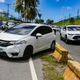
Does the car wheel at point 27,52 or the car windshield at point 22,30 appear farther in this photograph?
the car windshield at point 22,30

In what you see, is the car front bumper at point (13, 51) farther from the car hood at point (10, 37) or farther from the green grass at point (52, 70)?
the green grass at point (52, 70)

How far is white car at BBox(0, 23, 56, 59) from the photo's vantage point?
9.70 m

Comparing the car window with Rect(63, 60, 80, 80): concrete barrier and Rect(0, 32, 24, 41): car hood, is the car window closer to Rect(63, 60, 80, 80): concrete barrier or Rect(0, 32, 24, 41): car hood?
Rect(0, 32, 24, 41): car hood

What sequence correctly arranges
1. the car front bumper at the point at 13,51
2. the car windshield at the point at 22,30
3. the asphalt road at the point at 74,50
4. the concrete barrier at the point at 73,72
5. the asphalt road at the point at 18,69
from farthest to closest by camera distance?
1. the asphalt road at the point at 74,50
2. the car windshield at the point at 22,30
3. the car front bumper at the point at 13,51
4. the asphalt road at the point at 18,69
5. the concrete barrier at the point at 73,72

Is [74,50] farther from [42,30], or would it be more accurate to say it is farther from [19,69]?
[19,69]

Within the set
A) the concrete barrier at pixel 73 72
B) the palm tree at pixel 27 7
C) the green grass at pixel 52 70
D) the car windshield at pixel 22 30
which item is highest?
the palm tree at pixel 27 7

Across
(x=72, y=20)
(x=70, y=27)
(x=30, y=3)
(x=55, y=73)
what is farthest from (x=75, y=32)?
(x=72, y=20)

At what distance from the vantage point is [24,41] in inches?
392

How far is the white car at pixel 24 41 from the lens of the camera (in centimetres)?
970

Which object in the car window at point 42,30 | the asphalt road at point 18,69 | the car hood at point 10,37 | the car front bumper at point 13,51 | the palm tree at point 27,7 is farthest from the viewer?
the palm tree at point 27,7

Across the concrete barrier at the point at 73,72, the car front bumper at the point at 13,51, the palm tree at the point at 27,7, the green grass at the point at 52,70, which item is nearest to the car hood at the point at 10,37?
the car front bumper at the point at 13,51

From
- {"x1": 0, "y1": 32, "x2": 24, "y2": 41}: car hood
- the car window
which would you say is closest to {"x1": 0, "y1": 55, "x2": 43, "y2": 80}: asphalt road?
{"x1": 0, "y1": 32, "x2": 24, "y2": 41}: car hood

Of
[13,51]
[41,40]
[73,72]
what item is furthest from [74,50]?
[73,72]

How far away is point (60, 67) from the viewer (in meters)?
8.91
